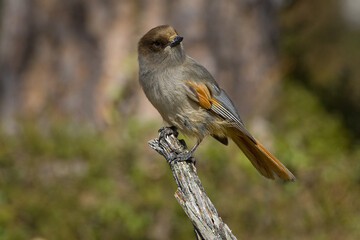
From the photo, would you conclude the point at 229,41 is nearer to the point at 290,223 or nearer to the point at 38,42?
the point at 38,42

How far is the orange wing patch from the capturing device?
170 inches

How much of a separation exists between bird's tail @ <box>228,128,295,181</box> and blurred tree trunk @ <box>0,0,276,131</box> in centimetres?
308

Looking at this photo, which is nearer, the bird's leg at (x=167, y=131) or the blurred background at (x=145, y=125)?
the bird's leg at (x=167, y=131)

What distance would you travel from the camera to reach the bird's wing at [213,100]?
4309 millimetres

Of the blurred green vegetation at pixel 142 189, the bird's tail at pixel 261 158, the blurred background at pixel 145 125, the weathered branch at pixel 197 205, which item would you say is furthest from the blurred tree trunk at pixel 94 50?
the weathered branch at pixel 197 205

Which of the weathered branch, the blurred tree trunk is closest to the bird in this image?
the weathered branch

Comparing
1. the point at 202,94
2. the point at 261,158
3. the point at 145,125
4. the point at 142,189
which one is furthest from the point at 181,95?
the point at 145,125

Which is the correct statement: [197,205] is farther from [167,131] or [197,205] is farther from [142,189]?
[142,189]

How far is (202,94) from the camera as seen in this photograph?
4355 mm

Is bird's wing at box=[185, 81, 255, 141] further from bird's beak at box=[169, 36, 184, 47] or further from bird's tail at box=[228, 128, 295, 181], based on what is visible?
bird's beak at box=[169, 36, 184, 47]

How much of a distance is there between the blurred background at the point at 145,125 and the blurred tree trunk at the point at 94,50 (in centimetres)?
1

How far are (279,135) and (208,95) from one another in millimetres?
3010

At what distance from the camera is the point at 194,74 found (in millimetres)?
4438

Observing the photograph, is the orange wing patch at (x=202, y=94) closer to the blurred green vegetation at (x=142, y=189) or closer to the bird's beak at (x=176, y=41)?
the bird's beak at (x=176, y=41)
